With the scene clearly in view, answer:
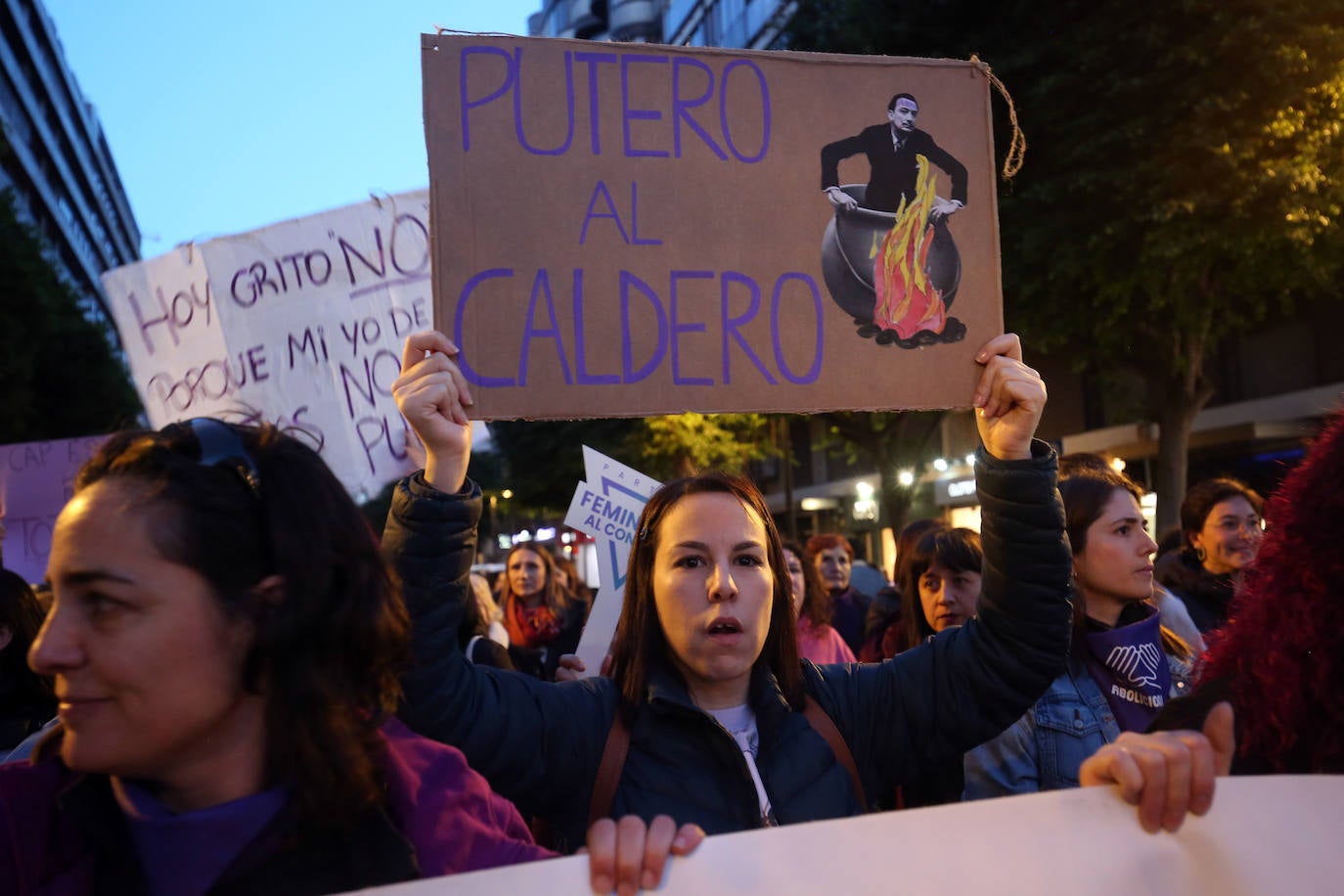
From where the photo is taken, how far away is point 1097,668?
8.71 feet

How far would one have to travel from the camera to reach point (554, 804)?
6.34 ft

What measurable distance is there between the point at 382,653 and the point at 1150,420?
56.3 ft

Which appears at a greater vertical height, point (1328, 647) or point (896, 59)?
point (896, 59)

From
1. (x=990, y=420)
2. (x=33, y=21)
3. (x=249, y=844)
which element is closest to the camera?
(x=249, y=844)

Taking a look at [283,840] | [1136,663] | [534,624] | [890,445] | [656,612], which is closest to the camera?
[283,840]

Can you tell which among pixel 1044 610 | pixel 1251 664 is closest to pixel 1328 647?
pixel 1251 664

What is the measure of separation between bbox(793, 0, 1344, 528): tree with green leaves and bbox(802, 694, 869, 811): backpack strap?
34.6ft

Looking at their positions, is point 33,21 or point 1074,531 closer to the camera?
point 1074,531

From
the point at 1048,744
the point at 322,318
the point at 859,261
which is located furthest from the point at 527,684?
the point at 322,318

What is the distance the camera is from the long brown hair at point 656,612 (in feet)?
6.72

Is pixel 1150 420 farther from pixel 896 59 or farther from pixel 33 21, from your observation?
pixel 33 21

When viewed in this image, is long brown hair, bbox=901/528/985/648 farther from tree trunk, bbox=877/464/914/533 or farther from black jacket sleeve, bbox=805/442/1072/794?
tree trunk, bbox=877/464/914/533

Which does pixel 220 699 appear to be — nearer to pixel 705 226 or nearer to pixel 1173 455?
pixel 705 226

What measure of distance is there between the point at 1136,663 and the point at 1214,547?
1.93 meters
